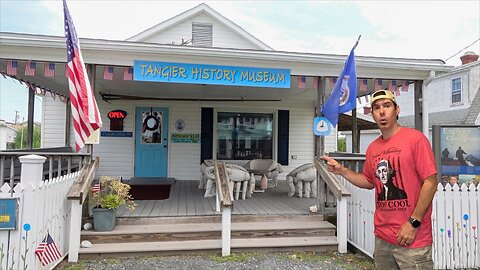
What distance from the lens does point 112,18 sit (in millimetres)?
17125

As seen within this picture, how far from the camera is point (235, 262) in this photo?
4008 millimetres

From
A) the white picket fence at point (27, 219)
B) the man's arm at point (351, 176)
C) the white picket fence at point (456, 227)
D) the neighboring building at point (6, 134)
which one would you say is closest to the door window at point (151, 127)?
the white picket fence at point (27, 219)

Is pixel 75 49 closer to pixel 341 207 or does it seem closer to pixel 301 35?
pixel 341 207

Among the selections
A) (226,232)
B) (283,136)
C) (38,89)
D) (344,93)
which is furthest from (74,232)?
(283,136)

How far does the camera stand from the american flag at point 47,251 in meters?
3.29

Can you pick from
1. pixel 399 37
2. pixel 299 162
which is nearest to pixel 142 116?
pixel 299 162

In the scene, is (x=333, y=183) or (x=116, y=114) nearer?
(x=333, y=183)

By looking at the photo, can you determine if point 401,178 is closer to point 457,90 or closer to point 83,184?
point 83,184

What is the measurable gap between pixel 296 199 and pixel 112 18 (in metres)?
15.0

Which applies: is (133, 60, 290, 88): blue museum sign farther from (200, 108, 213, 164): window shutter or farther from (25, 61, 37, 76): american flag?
(200, 108, 213, 164): window shutter

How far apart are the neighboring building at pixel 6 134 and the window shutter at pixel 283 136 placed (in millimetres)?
24566

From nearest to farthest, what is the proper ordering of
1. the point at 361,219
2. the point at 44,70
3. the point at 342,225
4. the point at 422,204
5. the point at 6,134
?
the point at 422,204
the point at 361,219
the point at 342,225
the point at 44,70
the point at 6,134

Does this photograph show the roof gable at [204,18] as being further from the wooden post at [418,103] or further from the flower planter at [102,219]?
the flower planter at [102,219]

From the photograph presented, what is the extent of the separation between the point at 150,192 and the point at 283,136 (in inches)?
155
